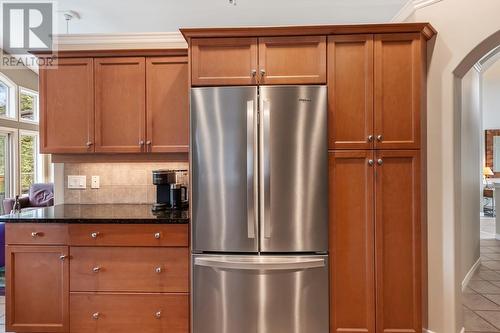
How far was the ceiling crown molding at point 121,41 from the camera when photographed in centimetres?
285

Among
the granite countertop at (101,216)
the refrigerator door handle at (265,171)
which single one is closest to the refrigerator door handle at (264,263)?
the refrigerator door handle at (265,171)

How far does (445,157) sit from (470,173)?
1872 millimetres

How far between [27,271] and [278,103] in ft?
7.43

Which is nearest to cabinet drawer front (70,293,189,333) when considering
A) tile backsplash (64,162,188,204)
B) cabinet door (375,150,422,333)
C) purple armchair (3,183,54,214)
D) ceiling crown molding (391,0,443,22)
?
tile backsplash (64,162,188,204)

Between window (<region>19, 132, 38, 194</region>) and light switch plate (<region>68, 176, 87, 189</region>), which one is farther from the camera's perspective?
window (<region>19, 132, 38, 194</region>)

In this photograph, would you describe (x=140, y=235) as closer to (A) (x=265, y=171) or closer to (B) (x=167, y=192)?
(B) (x=167, y=192)

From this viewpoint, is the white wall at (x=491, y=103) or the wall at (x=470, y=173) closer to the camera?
the wall at (x=470, y=173)

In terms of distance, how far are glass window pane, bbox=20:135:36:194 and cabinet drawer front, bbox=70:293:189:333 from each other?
5677mm

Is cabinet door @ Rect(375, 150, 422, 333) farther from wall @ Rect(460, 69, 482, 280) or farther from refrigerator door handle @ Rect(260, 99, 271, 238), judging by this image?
wall @ Rect(460, 69, 482, 280)

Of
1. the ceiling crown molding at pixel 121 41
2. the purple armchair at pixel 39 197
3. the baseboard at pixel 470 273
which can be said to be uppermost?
the ceiling crown molding at pixel 121 41

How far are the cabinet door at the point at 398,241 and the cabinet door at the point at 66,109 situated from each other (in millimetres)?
2448

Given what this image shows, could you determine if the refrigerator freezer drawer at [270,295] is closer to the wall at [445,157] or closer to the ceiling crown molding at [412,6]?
the wall at [445,157]

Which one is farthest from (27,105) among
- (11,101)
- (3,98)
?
(3,98)

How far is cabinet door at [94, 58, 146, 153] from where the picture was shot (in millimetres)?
2584
